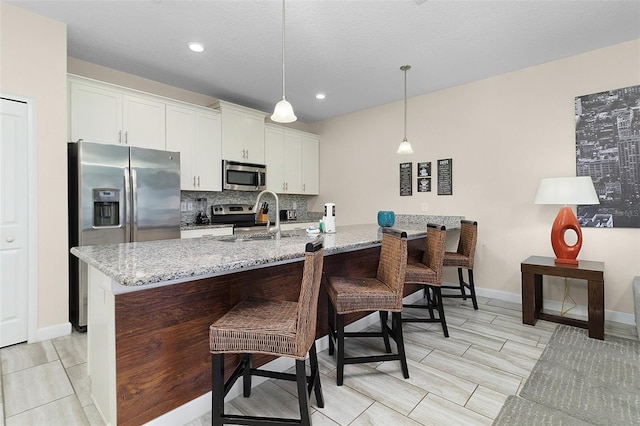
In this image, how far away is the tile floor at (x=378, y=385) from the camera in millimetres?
1702

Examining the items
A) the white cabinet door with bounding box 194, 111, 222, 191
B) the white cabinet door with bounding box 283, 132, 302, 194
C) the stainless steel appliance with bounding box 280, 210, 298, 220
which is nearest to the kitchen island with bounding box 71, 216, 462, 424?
the white cabinet door with bounding box 194, 111, 222, 191

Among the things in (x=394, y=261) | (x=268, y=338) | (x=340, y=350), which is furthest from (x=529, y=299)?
(x=268, y=338)

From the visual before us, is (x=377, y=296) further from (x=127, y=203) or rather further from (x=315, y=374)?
(x=127, y=203)

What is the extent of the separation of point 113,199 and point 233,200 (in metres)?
2.00

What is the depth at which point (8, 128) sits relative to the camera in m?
2.50

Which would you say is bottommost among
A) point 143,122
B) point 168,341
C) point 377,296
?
point 168,341

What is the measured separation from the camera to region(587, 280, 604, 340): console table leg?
2.65 meters

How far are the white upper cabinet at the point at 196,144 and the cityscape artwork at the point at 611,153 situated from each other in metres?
4.25

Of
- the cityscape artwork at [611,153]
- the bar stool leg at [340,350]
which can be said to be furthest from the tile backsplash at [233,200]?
the cityscape artwork at [611,153]

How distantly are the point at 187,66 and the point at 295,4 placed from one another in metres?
1.71

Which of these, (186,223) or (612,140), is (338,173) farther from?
(612,140)

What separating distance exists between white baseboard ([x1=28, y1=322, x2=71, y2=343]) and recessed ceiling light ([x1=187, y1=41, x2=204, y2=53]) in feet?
9.30

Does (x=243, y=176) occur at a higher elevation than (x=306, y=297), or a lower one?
higher

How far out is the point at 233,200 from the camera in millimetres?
4871
